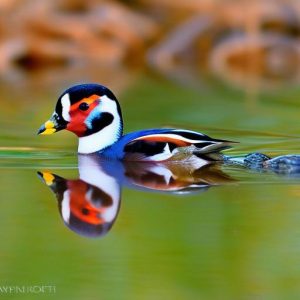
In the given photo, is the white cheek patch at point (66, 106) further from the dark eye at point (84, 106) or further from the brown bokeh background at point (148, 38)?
the brown bokeh background at point (148, 38)

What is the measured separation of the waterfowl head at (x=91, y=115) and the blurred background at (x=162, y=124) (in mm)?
225

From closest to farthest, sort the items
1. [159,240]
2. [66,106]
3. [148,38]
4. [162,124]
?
[159,240]
[66,106]
[162,124]
[148,38]

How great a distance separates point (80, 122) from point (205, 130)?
1.97 m

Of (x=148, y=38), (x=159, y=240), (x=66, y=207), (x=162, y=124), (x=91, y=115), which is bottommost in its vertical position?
(x=159, y=240)

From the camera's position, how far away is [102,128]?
705cm

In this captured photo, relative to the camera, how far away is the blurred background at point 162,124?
4.66 meters

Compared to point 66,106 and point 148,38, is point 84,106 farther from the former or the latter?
point 148,38

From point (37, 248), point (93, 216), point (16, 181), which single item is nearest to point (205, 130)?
point (16, 181)

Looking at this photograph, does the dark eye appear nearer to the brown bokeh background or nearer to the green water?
the green water

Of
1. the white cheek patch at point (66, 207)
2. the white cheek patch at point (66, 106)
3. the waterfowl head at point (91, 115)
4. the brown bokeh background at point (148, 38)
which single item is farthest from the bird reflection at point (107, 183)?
the brown bokeh background at point (148, 38)

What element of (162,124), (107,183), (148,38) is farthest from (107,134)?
(148,38)

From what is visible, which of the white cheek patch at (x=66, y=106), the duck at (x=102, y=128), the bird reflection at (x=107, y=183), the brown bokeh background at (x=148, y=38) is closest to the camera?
the bird reflection at (x=107, y=183)

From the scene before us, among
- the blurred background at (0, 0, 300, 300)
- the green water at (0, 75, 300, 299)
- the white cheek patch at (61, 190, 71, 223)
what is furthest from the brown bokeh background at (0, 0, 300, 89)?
the white cheek patch at (61, 190, 71, 223)

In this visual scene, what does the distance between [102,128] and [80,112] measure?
0.16 m
